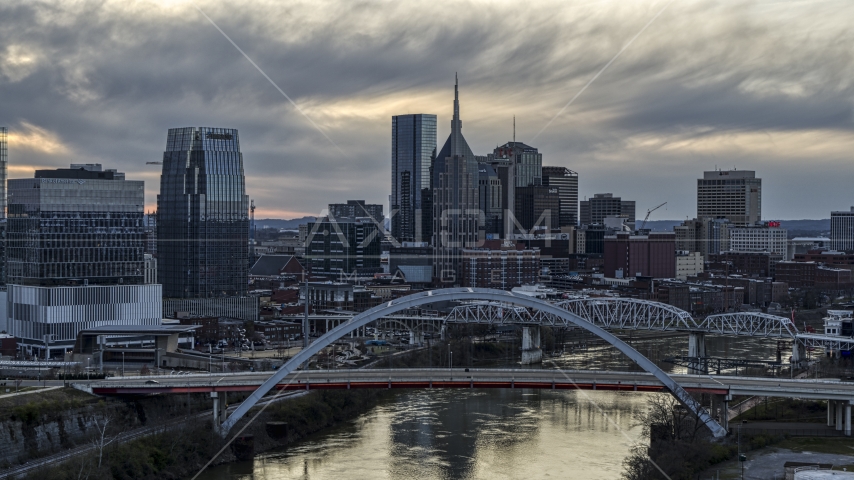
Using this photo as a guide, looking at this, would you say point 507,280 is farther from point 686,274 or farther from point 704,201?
point 704,201

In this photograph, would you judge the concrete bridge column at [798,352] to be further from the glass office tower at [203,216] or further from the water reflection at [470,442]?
the glass office tower at [203,216]

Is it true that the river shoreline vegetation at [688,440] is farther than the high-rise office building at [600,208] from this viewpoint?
No

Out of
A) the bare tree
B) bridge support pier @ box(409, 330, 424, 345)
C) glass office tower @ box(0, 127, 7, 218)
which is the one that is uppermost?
glass office tower @ box(0, 127, 7, 218)

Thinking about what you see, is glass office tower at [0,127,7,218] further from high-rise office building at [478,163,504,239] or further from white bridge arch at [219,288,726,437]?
high-rise office building at [478,163,504,239]

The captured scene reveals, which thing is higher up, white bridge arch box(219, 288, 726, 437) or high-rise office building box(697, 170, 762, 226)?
high-rise office building box(697, 170, 762, 226)

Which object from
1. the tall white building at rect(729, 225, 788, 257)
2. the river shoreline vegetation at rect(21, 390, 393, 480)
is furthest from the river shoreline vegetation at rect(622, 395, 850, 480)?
the tall white building at rect(729, 225, 788, 257)

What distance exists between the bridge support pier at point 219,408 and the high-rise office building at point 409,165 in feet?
295

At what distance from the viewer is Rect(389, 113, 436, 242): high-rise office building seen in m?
126

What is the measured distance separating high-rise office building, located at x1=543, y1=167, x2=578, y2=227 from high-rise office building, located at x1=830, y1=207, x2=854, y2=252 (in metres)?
29.8

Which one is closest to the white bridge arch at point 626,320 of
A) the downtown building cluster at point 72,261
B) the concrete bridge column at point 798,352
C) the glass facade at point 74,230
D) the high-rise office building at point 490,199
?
the concrete bridge column at point 798,352

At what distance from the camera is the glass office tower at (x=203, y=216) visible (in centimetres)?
6569

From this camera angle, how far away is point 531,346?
178ft

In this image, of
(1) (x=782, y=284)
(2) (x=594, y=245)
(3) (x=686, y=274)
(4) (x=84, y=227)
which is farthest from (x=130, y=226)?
(2) (x=594, y=245)

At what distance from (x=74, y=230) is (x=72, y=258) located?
49.2 inches
